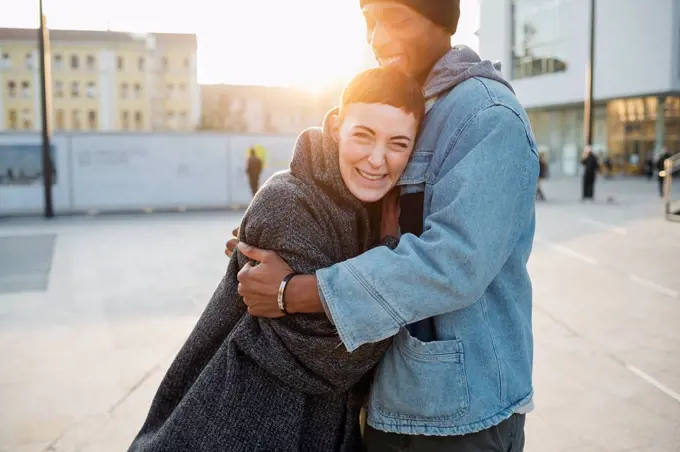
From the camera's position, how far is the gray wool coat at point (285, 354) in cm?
157

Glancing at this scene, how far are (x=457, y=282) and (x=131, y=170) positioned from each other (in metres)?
16.8

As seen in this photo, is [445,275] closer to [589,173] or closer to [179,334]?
[179,334]

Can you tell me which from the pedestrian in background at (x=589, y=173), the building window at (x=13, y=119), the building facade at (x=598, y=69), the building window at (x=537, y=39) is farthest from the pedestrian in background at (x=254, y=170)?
the building window at (x=13, y=119)

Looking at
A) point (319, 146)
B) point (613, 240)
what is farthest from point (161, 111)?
point (319, 146)

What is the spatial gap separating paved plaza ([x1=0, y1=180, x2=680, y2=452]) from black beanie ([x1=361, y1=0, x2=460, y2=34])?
269cm

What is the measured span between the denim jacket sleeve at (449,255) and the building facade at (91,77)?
70181mm

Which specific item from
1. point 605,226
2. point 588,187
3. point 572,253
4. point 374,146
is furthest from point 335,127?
point 588,187

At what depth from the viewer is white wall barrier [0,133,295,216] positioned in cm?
1648

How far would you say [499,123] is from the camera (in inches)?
59.5

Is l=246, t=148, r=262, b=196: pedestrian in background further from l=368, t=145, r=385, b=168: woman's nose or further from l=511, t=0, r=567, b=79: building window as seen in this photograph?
l=511, t=0, r=567, b=79: building window

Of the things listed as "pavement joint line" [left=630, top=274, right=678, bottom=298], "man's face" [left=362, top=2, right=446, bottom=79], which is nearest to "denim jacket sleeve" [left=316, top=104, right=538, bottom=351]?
"man's face" [left=362, top=2, right=446, bottom=79]

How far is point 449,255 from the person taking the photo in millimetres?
1427

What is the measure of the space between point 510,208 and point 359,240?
1.25 feet

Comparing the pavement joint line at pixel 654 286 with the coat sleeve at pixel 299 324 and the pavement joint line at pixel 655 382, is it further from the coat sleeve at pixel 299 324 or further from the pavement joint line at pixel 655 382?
the coat sleeve at pixel 299 324
